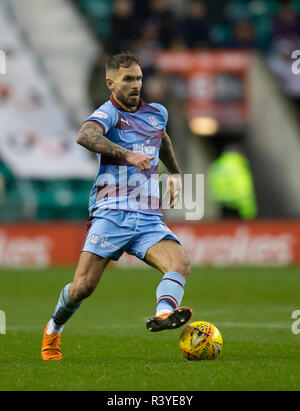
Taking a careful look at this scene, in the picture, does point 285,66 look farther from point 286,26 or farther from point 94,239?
point 94,239

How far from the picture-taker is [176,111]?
61.8 feet

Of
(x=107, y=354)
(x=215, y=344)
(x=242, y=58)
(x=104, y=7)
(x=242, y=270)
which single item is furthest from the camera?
(x=104, y=7)

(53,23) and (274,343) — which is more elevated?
(53,23)

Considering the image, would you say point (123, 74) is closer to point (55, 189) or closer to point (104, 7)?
point (55, 189)

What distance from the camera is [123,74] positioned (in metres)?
6.55

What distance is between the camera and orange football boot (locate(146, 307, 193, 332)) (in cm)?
586

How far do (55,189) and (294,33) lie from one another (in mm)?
6174

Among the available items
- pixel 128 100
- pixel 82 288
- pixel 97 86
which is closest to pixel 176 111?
pixel 97 86

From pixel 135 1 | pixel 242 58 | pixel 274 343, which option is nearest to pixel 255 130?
pixel 242 58

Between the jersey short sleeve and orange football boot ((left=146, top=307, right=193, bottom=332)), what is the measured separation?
1.37 meters

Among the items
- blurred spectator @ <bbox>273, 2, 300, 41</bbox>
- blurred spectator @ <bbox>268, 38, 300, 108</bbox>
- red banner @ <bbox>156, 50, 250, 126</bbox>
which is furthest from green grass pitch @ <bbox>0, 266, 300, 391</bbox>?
blurred spectator @ <bbox>273, 2, 300, 41</bbox>

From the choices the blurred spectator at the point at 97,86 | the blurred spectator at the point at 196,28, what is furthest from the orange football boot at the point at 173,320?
the blurred spectator at the point at 196,28

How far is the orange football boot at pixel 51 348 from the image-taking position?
6.63 meters

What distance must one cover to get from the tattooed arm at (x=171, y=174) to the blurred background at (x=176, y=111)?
10.0 meters
